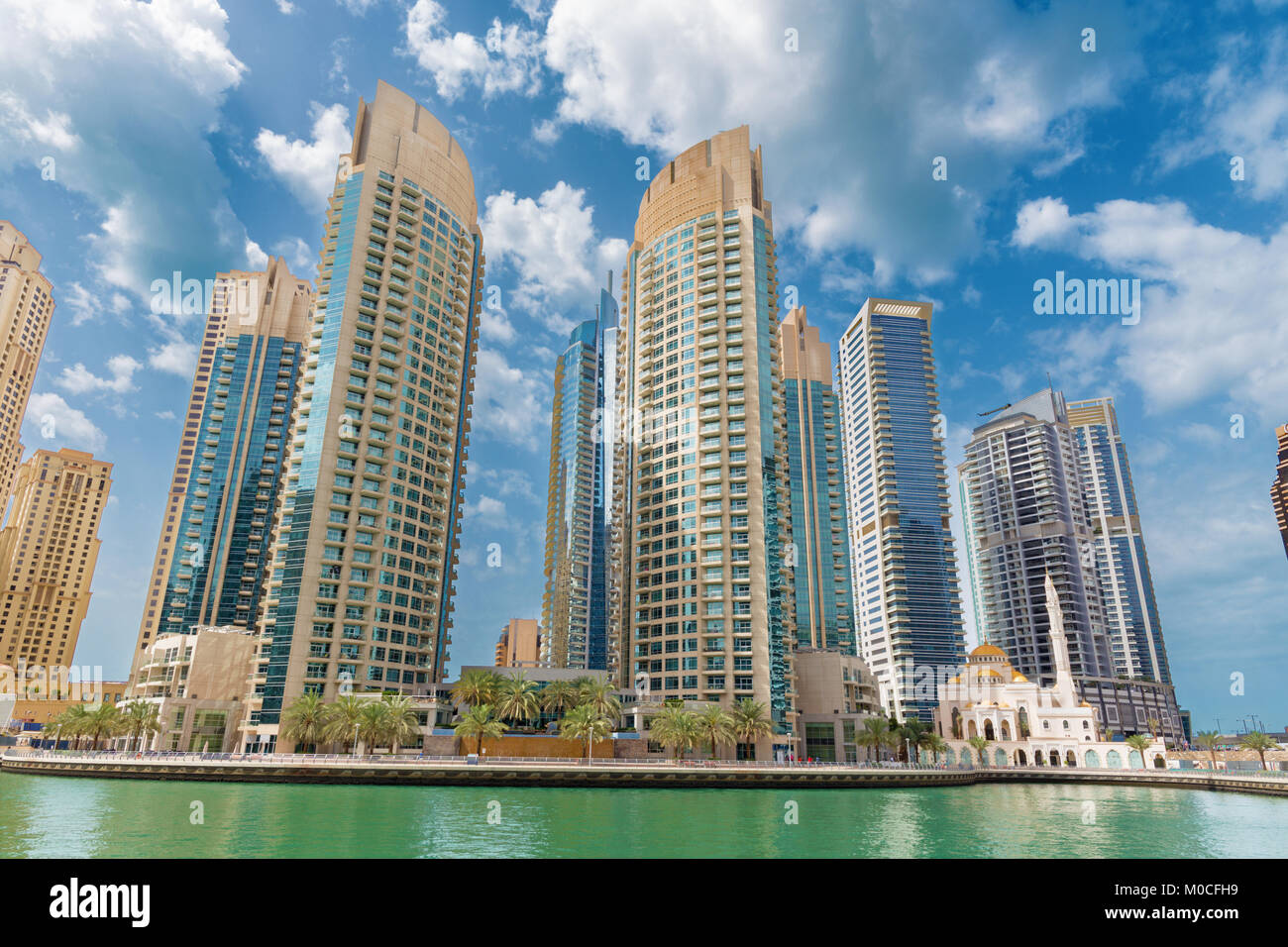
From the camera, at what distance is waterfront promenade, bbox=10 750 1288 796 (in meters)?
79.2

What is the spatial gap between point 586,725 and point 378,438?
55600 mm

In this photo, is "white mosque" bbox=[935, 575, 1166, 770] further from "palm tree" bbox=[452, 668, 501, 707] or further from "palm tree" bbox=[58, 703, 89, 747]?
"palm tree" bbox=[58, 703, 89, 747]

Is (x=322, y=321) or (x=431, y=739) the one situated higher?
(x=322, y=321)

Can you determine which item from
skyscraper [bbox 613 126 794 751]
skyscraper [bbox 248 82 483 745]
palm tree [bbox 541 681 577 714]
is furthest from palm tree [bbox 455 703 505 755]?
skyscraper [bbox 613 126 794 751]

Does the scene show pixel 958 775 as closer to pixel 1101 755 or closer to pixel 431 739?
pixel 1101 755

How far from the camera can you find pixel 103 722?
101 metres

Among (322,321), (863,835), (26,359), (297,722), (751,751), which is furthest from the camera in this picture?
(26,359)

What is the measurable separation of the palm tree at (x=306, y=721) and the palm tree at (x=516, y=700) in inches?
853

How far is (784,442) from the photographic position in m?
132

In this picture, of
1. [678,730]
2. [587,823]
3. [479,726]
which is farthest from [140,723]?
[587,823]

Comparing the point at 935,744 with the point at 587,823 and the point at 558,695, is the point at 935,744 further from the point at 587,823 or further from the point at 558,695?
the point at 587,823

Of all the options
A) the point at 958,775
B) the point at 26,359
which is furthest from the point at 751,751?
the point at 26,359

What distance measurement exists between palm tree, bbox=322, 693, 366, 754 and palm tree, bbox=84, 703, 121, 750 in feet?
107

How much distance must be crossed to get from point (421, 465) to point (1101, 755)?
130 meters
